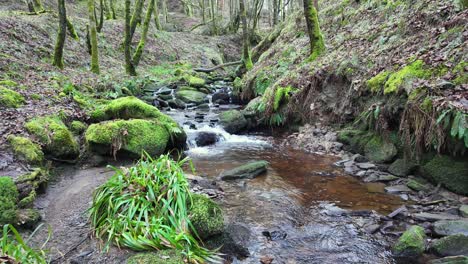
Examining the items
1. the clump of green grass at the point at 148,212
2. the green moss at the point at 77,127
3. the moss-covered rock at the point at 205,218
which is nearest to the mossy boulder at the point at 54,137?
the green moss at the point at 77,127

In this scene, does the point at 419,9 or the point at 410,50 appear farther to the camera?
the point at 419,9

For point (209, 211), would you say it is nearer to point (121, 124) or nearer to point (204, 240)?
point (204, 240)

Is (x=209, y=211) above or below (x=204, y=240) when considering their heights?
above

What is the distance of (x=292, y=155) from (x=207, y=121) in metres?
4.21

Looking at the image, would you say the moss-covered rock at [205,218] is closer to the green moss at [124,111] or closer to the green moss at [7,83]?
the green moss at [124,111]

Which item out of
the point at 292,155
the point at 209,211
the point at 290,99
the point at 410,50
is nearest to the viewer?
the point at 209,211

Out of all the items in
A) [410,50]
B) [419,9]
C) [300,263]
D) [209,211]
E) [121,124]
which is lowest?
[300,263]

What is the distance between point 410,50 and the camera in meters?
8.05

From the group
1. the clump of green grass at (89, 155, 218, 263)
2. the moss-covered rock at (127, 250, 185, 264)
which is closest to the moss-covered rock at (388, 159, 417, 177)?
the clump of green grass at (89, 155, 218, 263)

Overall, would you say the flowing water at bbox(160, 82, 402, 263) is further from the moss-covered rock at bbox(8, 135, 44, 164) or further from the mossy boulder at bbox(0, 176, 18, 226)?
the moss-covered rock at bbox(8, 135, 44, 164)

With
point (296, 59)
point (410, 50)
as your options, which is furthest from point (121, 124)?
point (296, 59)

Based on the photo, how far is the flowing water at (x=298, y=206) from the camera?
14.1ft

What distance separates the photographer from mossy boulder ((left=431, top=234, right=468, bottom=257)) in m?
4.02

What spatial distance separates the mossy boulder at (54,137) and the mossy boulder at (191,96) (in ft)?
27.0
